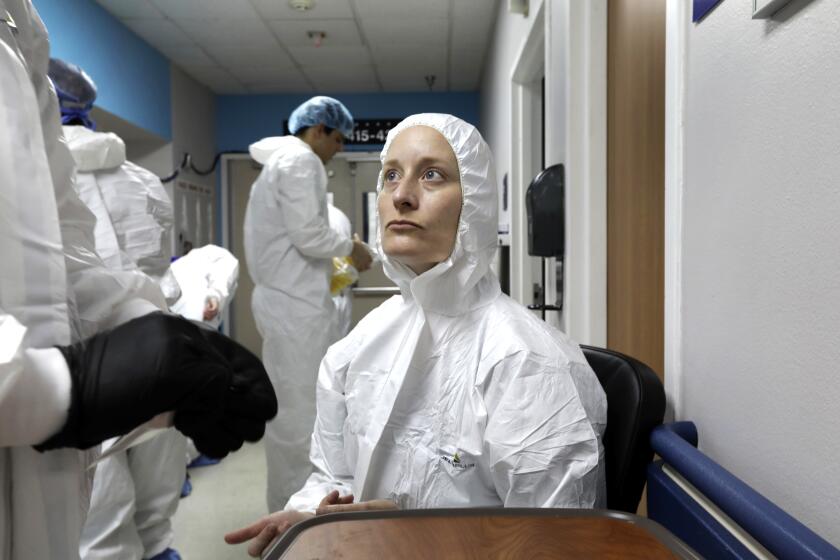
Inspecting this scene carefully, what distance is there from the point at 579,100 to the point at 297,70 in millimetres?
3579

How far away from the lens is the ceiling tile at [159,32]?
148 inches

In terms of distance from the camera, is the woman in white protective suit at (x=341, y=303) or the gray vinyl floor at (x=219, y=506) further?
the woman in white protective suit at (x=341, y=303)

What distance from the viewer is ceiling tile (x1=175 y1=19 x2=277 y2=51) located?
380 centimetres

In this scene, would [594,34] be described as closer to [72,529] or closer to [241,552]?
[72,529]

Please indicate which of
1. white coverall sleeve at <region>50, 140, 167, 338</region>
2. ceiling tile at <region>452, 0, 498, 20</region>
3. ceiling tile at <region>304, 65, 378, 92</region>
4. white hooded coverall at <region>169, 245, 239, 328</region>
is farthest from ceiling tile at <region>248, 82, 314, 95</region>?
white coverall sleeve at <region>50, 140, 167, 338</region>

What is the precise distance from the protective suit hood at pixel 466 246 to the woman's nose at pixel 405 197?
0.30ft

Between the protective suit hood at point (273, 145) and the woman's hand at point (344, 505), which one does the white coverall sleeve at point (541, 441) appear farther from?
the protective suit hood at point (273, 145)

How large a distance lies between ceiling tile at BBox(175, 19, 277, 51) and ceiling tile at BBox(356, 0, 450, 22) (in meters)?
0.67

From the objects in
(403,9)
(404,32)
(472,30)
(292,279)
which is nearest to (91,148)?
(292,279)

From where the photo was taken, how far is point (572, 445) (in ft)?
3.00

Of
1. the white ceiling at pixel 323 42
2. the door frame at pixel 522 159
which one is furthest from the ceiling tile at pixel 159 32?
the door frame at pixel 522 159

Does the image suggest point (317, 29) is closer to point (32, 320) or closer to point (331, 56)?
point (331, 56)

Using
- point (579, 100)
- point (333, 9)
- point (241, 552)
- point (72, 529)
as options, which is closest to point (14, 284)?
point (72, 529)

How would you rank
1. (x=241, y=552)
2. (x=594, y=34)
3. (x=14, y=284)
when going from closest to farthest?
(x=14, y=284)
(x=594, y=34)
(x=241, y=552)
